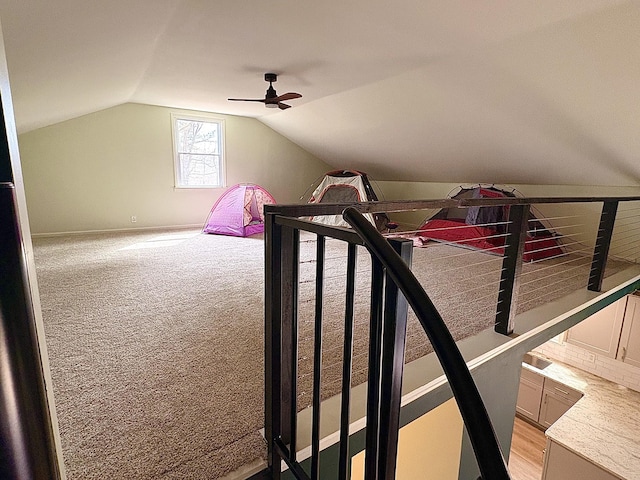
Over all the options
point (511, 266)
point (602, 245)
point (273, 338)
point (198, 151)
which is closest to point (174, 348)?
point (273, 338)

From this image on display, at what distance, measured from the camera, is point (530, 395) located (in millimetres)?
4984

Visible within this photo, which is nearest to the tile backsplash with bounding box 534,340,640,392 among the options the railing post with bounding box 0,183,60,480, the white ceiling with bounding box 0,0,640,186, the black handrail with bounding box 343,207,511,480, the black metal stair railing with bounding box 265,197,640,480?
the white ceiling with bounding box 0,0,640,186

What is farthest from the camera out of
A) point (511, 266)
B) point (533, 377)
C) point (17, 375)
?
point (533, 377)

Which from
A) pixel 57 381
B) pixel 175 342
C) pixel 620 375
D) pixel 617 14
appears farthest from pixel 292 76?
pixel 620 375

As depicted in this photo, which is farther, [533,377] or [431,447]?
[533,377]

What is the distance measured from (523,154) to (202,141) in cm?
461

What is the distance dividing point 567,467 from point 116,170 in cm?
643

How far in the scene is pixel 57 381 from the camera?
1587 millimetres

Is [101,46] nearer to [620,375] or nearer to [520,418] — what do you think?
[620,375]

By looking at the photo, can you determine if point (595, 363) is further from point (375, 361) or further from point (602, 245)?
point (375, 361)

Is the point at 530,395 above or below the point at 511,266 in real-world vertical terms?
below

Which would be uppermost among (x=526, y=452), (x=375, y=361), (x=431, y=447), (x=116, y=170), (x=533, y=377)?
(x=116, y=170)

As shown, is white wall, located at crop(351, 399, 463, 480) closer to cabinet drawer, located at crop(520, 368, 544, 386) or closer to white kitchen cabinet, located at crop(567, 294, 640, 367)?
white kitchen cabinet, located at crop(567, 294, 640, 367)

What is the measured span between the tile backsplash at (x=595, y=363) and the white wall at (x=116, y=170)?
5389mm
